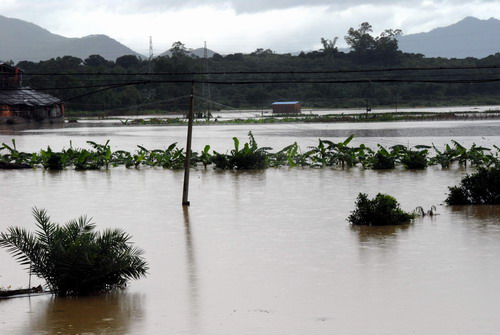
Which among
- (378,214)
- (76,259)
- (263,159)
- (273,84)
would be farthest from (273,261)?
(273,84)

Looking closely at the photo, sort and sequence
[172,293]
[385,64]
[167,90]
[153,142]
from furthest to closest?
[385,64], [167,90], [153,142], [172,293]

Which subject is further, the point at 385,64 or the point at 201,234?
the point at 385,64

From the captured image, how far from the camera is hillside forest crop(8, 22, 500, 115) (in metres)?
110

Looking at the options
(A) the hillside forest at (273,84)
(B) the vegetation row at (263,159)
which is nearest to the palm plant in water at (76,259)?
(B) the vegetation row at (263,159)

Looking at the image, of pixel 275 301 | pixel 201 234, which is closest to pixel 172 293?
pixel 275 301

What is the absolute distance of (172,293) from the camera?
11914mm

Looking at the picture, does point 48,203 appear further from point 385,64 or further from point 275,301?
point 385,64

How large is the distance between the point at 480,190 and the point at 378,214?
4.16m

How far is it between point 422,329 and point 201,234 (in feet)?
26.7

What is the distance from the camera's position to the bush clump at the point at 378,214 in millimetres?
18094

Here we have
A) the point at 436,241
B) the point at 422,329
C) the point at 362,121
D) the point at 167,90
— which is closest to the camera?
the point at 422,329

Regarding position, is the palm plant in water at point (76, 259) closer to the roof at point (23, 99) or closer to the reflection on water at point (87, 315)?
the reflection on water at point (87, 315)

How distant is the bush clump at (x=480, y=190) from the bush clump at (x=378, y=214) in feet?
10.9

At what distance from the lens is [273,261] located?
14250 millimetres
